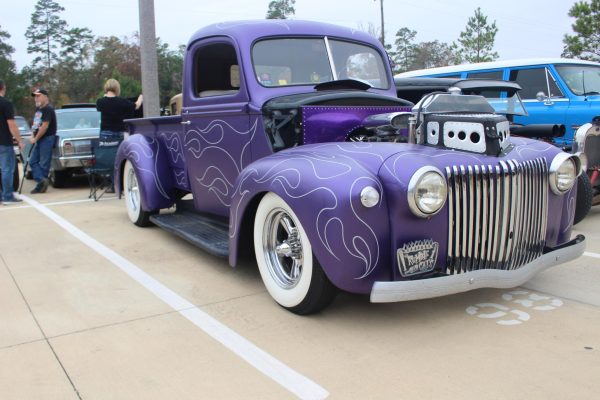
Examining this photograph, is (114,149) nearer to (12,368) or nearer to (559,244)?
(12,368)

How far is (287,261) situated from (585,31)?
22.5 meters

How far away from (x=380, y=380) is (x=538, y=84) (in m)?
6.63

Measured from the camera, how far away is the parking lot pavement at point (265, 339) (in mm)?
2367

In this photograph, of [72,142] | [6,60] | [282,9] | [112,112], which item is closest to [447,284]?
[112,112]

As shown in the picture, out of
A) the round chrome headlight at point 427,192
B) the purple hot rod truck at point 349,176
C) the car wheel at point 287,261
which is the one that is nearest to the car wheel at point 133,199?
the purple hot rod truck at point 349,176

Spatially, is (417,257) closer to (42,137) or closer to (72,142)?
(42,137)

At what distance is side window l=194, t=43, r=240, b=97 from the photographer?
4.25m

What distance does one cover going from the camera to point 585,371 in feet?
7.97

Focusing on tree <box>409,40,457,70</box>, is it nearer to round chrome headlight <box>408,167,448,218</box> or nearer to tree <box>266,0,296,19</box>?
tree <box>266,0,296,19</box>

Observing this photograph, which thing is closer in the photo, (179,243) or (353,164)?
(353,164)

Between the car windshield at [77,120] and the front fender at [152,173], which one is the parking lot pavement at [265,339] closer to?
the front fender at [152,173]

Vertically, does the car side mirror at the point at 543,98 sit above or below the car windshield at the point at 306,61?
below

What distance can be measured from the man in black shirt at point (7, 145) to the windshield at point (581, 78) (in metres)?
7.83

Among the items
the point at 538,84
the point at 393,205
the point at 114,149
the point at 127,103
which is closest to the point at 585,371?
the point at 393,205
